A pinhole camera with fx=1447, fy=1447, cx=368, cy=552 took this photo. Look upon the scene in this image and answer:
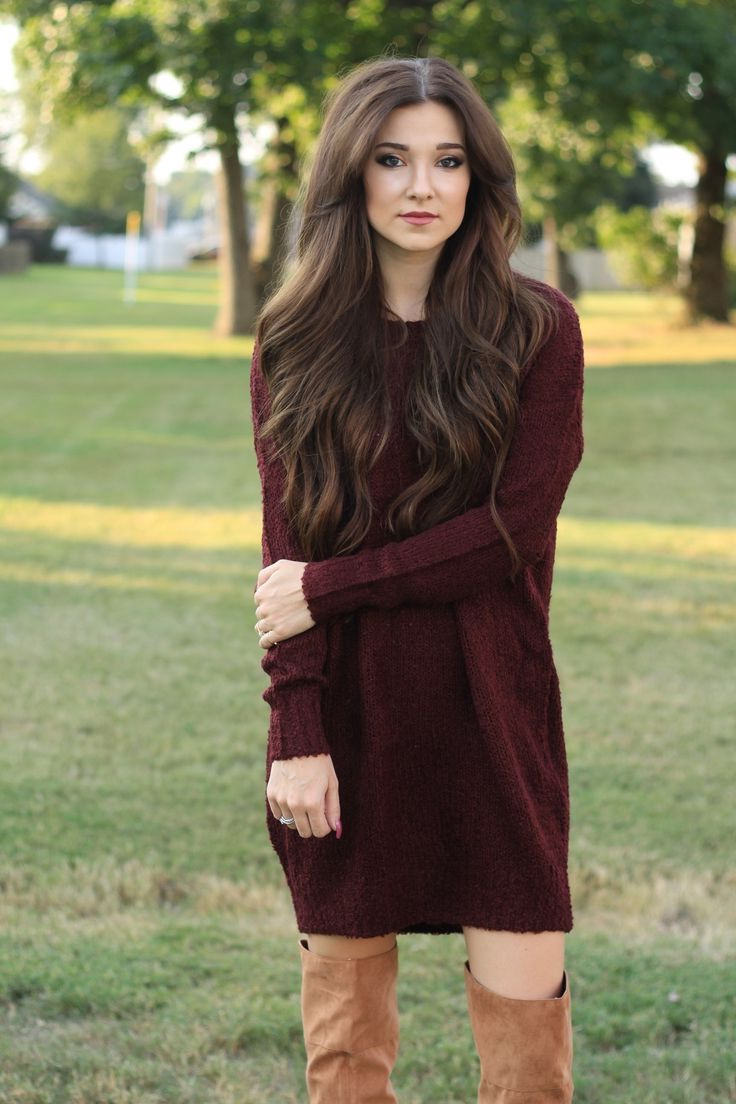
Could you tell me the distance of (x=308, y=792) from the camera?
7.16 ft

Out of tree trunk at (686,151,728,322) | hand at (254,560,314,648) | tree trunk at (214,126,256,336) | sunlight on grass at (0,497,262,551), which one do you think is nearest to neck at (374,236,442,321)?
hand at (254,560,314,648)

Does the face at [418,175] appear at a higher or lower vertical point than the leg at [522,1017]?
higher

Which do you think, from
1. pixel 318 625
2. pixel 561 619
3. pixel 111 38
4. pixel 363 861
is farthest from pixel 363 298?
pixel 111 38

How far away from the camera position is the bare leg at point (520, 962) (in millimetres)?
2230

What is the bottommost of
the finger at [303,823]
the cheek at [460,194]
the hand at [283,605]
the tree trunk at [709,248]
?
the finger at [303,823]

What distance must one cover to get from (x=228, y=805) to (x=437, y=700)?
2753 millimetres

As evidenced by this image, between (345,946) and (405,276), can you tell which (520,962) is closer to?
(345,946)

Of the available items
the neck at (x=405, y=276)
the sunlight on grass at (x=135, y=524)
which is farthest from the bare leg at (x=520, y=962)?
the sunlight on grass at (x=135, y=524)

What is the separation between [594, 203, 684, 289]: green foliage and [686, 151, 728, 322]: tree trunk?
3.20 meters

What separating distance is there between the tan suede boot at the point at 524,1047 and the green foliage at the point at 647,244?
2922cm

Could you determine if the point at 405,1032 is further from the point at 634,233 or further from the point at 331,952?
the point at 634,233

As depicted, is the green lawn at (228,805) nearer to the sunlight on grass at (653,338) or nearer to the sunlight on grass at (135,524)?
the sunlight on grass at (135,524)

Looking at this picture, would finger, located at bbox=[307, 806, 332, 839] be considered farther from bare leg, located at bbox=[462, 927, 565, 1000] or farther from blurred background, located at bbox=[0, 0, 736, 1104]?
blurred background, located at bbox=[0, 0, 736, 1104]

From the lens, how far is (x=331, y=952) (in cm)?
232
